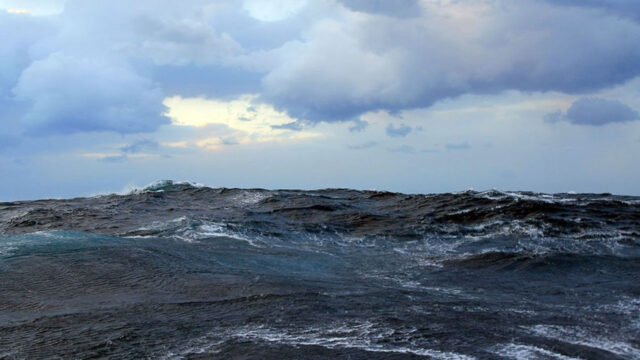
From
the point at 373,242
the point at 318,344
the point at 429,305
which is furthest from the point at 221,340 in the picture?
the point at 373,242

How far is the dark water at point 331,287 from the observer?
7.61 metres

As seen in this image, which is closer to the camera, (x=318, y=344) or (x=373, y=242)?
(x=318, y=344)

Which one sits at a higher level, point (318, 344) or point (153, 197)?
point (153, 197)

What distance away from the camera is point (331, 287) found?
36.4 ft

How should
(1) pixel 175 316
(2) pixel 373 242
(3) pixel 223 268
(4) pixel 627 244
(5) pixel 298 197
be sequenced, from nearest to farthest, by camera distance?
(1) pixel 175 316 < (3) pixel 223 268 < (4) pixel 627 244 < (2) pixel 373 242 < (5) pixel 298 197

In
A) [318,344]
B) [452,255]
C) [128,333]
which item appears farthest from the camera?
[452,255]

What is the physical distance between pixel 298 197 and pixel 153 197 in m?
9.43

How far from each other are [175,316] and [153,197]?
24724 mm

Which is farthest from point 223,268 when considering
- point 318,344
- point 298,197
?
point 298,197

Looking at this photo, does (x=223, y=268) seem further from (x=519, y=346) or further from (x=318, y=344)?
(x=519, y=346)

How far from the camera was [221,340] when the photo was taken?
25.1 ft

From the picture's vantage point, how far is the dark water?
25.0ft

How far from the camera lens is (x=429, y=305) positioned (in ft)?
31.9

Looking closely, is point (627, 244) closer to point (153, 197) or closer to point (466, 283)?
point (466, 283)
